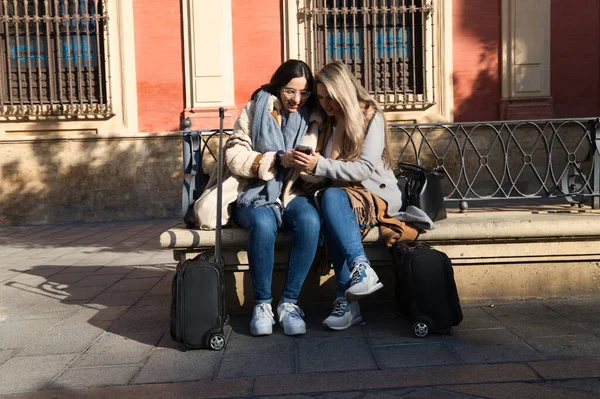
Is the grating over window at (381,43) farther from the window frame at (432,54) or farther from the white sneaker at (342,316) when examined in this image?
the white sneaker at (342,316)

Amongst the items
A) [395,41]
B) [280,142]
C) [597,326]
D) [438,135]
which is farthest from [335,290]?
[395,41]

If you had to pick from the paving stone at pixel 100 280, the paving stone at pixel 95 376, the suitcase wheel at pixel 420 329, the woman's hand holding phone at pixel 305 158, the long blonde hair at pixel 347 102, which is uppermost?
the long blonde hair at pixel 347 102

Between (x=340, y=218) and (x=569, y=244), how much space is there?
1563 mm

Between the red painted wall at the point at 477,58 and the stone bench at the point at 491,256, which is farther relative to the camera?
the red painted wall at the point at 477,58

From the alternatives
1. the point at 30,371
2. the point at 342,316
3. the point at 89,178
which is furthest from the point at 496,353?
the point at 89,178

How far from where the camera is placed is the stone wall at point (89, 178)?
10672 mm

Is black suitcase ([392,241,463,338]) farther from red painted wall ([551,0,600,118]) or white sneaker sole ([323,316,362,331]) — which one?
red painted wall ([551,0,600,118])

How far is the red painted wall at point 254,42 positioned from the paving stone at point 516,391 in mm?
8655

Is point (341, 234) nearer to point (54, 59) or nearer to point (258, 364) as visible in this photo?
point (258, 364)

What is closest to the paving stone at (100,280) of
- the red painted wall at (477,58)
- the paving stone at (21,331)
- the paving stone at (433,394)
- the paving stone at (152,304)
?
the paving stone at (152,304)

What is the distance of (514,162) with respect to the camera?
10.3 m

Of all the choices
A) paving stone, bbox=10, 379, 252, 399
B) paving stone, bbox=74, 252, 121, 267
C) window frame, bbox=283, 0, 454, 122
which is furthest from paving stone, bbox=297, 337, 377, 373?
window frame, bbox=283, 0, 454, 122

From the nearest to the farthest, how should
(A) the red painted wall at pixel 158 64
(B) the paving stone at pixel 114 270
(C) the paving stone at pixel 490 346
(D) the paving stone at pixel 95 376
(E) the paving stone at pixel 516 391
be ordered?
(E) the paving stone at pixel 516 391, (D) the paving stone at pixel 95 376, (C) the paving stone at pixel 490 346, (B) the paving stone at pixel 114 270, (A) the red painted wall at pixel 158 64

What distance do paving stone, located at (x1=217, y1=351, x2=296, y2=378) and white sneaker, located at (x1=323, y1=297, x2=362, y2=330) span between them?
15.1 inches
